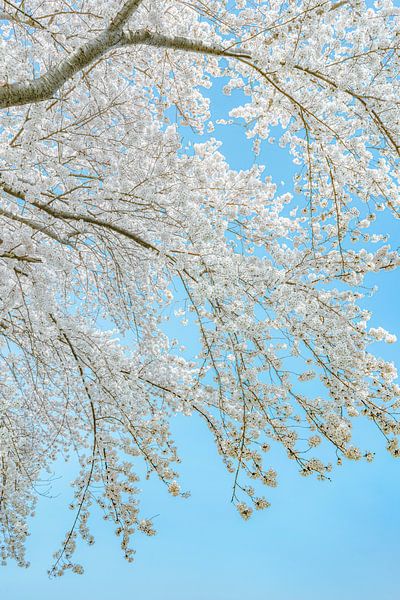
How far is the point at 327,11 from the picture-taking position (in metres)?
2.92

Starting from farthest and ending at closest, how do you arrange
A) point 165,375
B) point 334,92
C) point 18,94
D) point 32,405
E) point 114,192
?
point 32,405 → point 165,375 → point 114,192 → point 334,92 → point 18,94

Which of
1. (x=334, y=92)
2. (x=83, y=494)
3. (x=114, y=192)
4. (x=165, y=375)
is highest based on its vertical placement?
(x=334, y=92)

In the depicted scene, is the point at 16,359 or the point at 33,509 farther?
the point at 33,509

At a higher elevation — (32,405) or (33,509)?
(32,405)

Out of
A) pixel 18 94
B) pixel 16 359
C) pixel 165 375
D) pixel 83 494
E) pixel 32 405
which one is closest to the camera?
pixel 18 94

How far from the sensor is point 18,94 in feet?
9.38

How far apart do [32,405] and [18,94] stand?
372 cm

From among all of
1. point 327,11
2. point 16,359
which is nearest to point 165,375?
point 16,359

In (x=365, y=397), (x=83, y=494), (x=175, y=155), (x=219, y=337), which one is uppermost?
(x=175, y=155)

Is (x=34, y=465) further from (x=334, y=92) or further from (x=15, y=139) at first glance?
(x=334, y=92)

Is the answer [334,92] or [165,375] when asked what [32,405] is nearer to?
[165,375]

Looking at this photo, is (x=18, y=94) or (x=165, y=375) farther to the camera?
(x=165, y=375)

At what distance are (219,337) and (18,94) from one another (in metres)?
2.02

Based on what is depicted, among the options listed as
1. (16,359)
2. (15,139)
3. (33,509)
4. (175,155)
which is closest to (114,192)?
(175,155)
